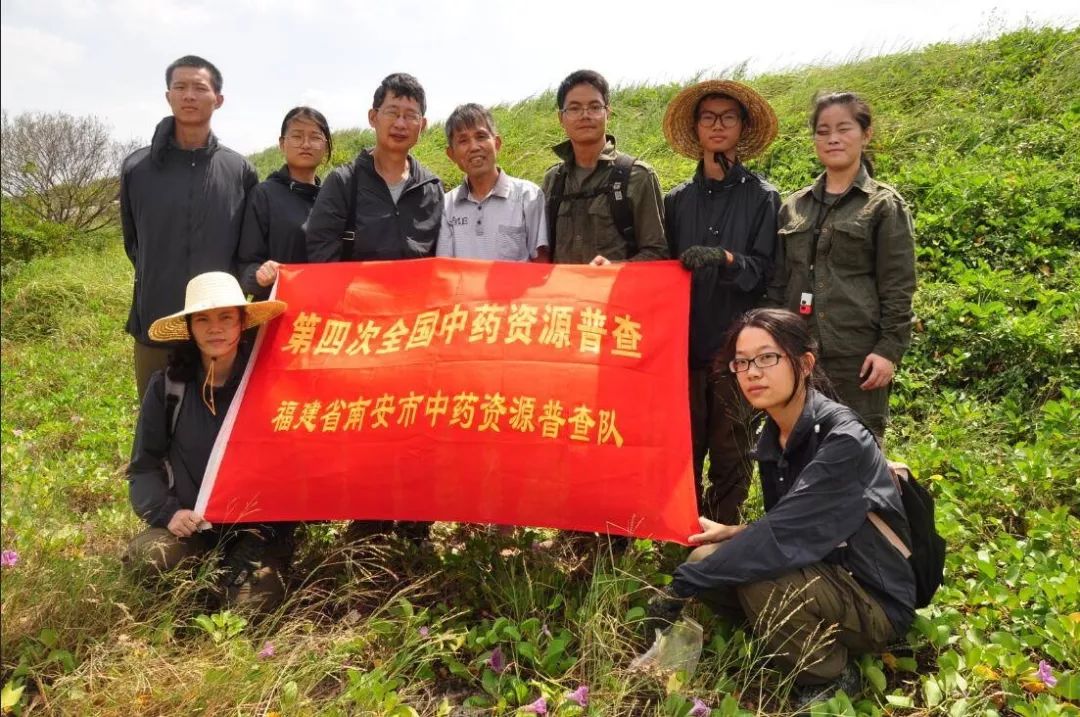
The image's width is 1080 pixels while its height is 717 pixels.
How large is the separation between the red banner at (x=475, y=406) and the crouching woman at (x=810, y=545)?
0.40 metres

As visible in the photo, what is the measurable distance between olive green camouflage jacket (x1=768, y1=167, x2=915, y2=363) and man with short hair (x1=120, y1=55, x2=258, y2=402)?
2989mm

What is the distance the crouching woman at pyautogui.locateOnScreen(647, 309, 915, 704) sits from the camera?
2506mm

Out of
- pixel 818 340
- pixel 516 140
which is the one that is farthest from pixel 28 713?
pixel 516 140

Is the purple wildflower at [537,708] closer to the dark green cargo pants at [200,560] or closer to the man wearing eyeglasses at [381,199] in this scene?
the dark green cargo pants at [200,560]

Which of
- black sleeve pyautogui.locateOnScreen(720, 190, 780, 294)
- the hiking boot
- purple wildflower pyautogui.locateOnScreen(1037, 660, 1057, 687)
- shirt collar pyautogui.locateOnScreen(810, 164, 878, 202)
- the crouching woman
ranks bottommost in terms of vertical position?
the hiking boot

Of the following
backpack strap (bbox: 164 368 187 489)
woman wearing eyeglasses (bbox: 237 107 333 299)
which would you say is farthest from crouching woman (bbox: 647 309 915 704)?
woman wearing eyeglasses (bbox: 237 107 333 299)

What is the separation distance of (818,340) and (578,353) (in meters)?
1.11

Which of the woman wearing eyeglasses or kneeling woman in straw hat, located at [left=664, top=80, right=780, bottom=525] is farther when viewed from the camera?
the woman wearing eyeglasses

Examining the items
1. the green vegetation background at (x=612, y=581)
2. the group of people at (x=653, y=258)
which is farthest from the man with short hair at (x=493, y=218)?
the green vegetation background at (x=612, y=581)

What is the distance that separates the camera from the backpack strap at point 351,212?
12.0ft

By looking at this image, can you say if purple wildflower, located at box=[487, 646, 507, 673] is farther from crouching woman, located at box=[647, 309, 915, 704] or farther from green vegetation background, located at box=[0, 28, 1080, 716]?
crouching woman, located at box=[647, 309, 915, 704]

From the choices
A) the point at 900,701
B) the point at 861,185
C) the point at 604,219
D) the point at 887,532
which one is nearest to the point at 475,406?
the point at 604,219

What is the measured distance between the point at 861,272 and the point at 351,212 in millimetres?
2471

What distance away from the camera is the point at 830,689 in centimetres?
256
